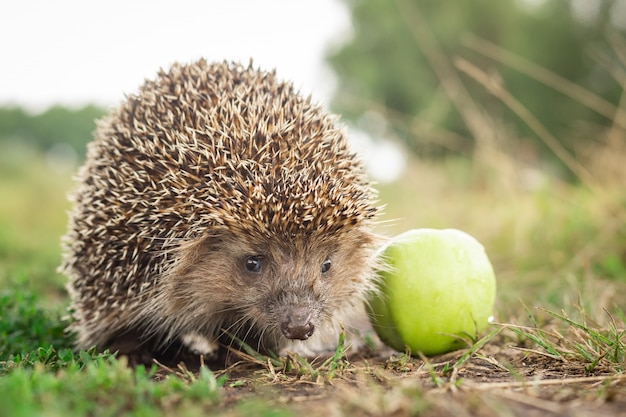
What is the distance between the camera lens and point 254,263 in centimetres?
416

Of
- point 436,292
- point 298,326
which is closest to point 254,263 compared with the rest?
point 298,326

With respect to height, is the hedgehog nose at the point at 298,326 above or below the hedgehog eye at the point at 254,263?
below

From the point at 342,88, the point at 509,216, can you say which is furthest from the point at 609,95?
the point at 509,216

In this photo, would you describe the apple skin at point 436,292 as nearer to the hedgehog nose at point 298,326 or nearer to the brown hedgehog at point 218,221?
the brown hedgehog at point 218,221

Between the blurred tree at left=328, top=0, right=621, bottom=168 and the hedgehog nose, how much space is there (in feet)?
65.8

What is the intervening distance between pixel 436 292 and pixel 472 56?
2669 cm

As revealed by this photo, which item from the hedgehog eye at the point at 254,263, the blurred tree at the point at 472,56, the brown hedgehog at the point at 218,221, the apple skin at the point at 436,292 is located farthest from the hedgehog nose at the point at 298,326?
the blurred tree at the point at 472,56

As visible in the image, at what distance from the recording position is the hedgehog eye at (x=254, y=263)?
4.15 meters

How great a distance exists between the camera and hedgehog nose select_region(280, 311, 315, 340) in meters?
3.77

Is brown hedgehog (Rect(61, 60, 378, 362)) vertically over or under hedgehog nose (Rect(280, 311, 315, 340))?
over

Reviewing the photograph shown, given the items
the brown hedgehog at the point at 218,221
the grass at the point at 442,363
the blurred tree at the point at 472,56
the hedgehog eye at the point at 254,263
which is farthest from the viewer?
the blurred tree at the point at 472,56

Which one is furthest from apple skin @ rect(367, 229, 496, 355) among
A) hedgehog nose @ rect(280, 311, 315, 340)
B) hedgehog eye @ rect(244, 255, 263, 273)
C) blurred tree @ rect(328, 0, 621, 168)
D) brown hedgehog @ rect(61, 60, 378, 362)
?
blurred tree @ rect(328, 0, 621, 168)

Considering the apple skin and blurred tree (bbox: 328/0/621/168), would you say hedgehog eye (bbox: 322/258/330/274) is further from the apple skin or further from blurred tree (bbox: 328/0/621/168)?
blurred tree (bbox: 328/0/621/168)

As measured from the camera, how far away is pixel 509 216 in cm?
839
